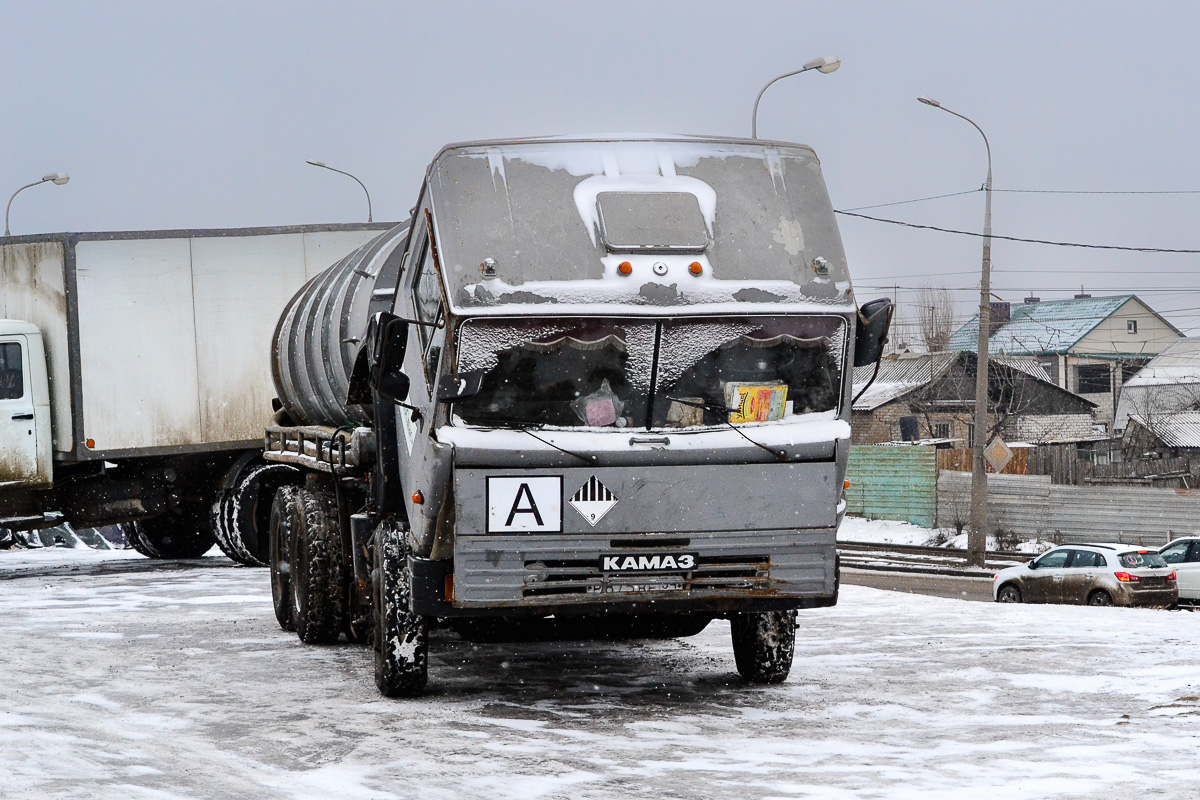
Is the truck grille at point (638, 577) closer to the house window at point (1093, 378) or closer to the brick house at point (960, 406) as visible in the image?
the brick house at point (960, 406)

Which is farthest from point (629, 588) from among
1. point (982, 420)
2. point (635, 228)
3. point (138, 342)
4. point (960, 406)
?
point (960, 406)

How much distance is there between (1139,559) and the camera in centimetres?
2369

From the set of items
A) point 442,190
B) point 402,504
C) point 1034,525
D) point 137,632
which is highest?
point 442,190

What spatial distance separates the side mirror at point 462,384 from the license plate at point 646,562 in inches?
43.3

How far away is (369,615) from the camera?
10.4 m

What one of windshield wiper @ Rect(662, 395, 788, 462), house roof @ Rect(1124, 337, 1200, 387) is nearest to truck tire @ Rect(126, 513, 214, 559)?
windshield wiper @ Rect(662, 395, 788, 462)

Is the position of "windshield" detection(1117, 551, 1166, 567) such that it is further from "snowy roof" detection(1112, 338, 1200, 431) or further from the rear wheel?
"snowy roof" detection(1112, 338, 1200, 431)

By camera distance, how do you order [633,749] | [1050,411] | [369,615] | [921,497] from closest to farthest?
[633,749] → [369,615] → [921,497] → [1050,411]

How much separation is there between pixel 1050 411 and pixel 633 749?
57038mm

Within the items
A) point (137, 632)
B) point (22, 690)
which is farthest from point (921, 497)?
point (22, 690)

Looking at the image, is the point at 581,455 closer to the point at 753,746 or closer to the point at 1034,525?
the point at 753,746

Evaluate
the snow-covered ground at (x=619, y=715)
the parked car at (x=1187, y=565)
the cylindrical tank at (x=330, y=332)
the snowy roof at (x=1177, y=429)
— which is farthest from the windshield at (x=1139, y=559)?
the snowy roof at (x=1177, y=429)

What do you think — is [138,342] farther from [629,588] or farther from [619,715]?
[629,588]

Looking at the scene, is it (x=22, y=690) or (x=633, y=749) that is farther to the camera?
(x=22, y=690)
